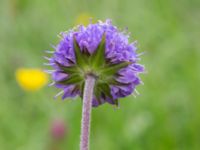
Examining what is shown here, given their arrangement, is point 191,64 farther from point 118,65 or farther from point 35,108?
point 118,65

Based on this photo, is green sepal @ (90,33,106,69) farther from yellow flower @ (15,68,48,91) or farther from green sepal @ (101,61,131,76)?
yellow flower @ (15,68,48,91)

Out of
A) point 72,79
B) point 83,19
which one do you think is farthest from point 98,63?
point 83,19

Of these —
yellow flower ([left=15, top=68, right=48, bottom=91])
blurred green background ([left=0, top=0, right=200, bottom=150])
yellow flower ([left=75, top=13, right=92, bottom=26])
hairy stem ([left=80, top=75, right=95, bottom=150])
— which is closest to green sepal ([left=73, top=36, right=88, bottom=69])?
hairy stem ([left=80, top=75, right=95, bottom=150])


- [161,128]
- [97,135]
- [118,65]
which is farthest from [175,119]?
[118,65]

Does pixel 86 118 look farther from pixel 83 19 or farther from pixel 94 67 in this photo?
pixel 83 19

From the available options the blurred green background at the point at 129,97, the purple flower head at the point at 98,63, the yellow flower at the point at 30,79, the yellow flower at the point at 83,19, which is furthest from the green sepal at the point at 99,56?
the yellow flower at the point at 83,19

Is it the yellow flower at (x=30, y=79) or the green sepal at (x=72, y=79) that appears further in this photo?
the yellow flower at (x=30, y=79)

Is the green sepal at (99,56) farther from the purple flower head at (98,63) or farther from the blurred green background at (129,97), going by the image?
the blurred green background at (129,97)
